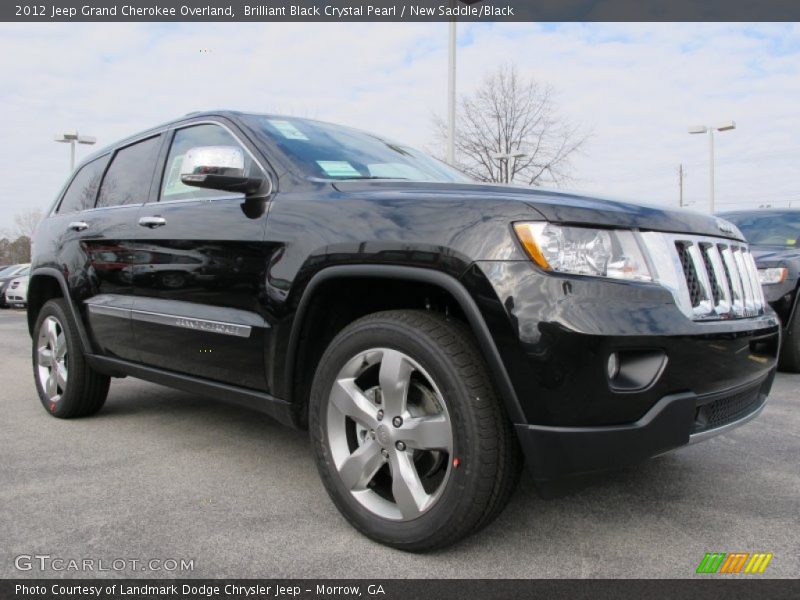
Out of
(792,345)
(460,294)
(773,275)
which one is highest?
(460,294)

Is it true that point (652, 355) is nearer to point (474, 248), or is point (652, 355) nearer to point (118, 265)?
point (474, 248)

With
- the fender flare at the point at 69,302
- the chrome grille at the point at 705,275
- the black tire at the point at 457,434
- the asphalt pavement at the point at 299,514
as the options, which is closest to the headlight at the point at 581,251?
the chrome grille at the point at 705,275

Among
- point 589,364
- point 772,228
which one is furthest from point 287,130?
point 772,228

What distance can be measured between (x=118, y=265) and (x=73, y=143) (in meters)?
23.7

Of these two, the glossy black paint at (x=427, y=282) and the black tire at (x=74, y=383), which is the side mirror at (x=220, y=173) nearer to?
the glossy black paint at (x=427, y=282)

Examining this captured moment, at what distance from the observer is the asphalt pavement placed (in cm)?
220

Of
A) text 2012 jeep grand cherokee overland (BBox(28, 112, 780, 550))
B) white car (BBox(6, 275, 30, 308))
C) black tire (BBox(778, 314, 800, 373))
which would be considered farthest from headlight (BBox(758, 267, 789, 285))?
white car (BBox(6, 275, 30, 308))

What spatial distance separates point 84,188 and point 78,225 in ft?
1.74

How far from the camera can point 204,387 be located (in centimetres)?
312

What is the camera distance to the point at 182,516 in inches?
103

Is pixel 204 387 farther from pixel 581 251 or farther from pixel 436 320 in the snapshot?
pixel 581 251

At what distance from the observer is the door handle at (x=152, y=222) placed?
3.33m

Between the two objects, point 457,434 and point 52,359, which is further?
point 52,359
